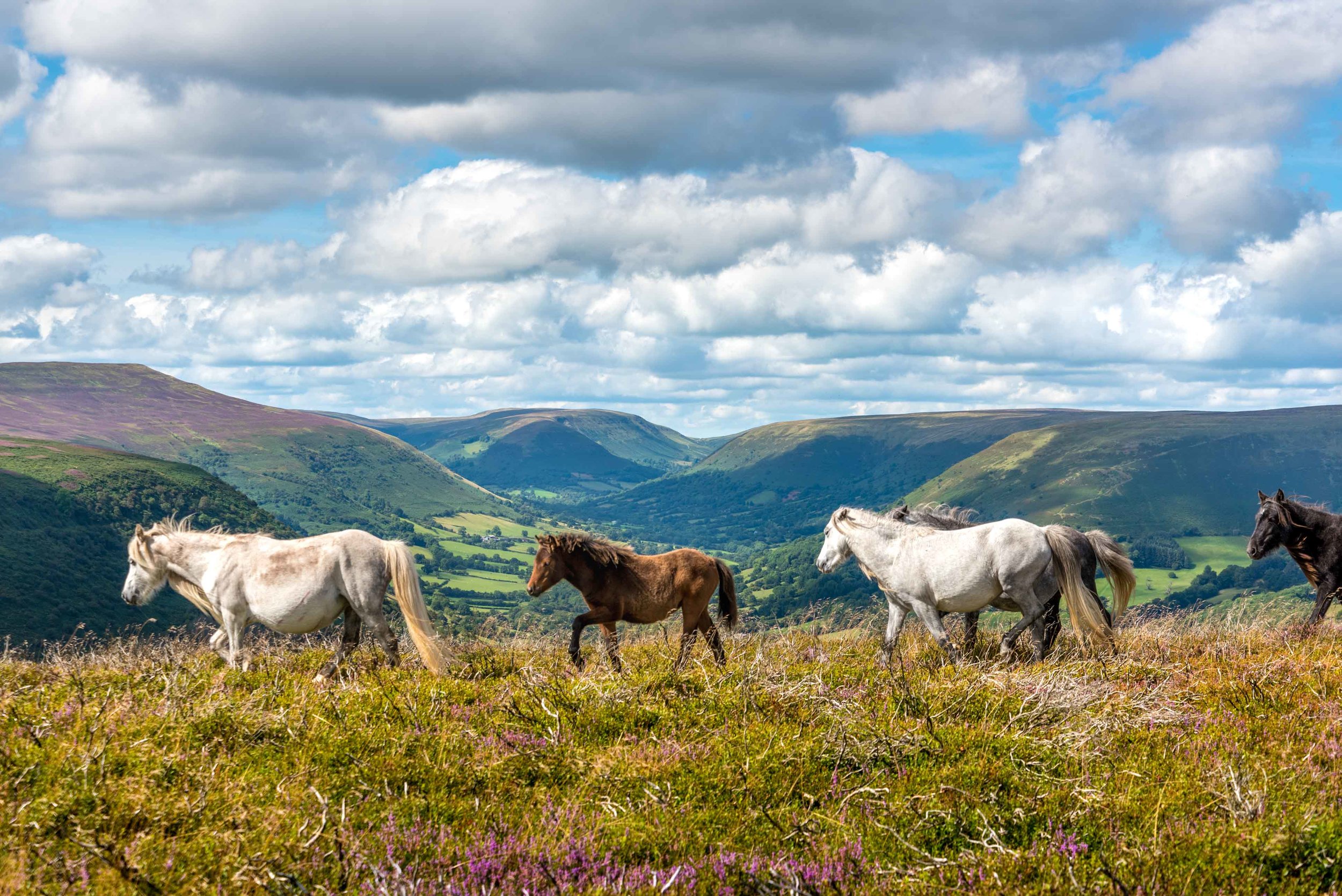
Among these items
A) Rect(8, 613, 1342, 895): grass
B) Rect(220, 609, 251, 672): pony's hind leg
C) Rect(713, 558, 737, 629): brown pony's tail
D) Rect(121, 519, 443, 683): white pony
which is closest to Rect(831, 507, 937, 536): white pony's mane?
Rect(713, 558, 737, 629): brown pony's tail

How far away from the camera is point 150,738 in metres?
6.77

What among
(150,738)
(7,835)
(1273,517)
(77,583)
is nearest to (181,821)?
(7,835)

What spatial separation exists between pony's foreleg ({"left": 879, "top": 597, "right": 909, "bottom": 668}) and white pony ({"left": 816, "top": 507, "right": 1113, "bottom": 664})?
0.06 ft

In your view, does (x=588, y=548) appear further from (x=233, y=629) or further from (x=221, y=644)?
(x=221, y=644)

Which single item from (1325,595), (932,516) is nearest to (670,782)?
(932,516)

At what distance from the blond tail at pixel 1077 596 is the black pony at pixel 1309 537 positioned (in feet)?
16.8

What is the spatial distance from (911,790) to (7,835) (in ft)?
19.1

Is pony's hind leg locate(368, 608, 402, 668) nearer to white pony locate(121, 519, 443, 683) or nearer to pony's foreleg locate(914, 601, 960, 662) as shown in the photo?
white pony locate(121, 519, 443, 683)

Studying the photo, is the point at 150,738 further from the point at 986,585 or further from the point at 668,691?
the point at 986,585

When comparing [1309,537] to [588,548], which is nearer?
[588,548]

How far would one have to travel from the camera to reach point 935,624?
12.9m

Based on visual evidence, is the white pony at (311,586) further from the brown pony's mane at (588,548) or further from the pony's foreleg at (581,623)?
the brown pony's mane at (588,548)

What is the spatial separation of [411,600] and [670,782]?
268 inches

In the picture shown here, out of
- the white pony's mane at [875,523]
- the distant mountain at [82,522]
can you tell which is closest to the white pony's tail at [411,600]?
the white pony's mane at [875,523]
